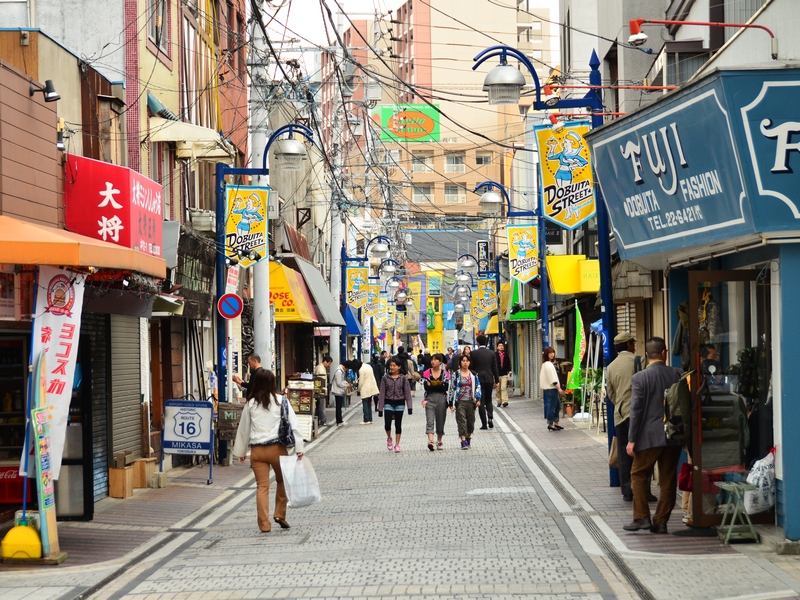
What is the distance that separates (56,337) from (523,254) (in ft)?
74.0

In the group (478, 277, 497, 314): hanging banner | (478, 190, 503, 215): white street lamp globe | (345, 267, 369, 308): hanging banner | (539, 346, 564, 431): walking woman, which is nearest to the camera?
(539, 346, 564, 431): walking woman

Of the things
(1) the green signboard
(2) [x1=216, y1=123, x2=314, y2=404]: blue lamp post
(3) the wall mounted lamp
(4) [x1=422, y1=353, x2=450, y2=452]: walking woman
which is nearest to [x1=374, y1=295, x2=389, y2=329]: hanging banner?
(1) the green signboard

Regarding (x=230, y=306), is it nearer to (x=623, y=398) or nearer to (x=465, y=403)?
(x=465, y=403)

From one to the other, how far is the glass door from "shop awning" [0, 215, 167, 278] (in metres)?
5.65

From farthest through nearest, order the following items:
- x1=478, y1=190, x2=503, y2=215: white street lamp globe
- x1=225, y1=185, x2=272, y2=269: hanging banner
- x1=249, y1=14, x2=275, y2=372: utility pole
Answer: x1=478, y1=190, x2=503, y2=215: white street lamp globe
x1=249, y1=14, x2=275, y2=372: utility pole
x1=225, y1=185, x2=272, y2=269: hanging banner

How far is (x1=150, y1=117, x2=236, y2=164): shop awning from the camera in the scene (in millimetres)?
19234

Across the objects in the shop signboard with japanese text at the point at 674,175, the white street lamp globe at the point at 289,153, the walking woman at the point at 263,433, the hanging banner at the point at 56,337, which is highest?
the white street lamp globe at the point at 289,153

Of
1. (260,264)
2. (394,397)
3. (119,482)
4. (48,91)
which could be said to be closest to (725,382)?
(48,91)

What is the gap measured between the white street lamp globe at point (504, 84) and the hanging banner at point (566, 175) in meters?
2.77

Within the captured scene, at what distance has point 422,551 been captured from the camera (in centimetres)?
1077

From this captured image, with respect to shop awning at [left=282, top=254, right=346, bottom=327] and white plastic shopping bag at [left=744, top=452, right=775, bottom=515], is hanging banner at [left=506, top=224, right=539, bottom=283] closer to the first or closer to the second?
shop awning at [left=282, top=254, right=346, bottom=327]

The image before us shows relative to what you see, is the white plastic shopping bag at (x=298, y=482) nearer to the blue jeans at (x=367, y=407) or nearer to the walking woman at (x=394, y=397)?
the walking woman at (x=394, y=397)

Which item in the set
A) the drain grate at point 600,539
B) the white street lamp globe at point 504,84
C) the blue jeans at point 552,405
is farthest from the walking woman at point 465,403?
the white street lamp globe at point 504,84

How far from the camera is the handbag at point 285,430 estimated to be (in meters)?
12.5
